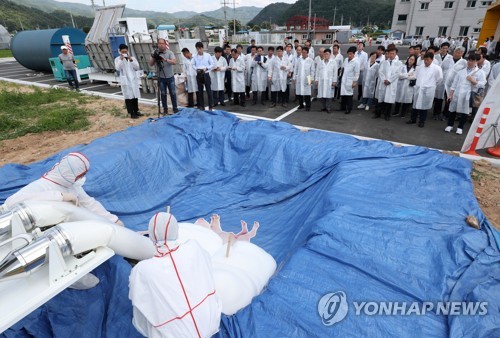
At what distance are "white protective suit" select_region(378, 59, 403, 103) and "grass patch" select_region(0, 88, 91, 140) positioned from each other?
7.24 m

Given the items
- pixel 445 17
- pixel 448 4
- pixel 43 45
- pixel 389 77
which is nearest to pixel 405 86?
pixel 389 77

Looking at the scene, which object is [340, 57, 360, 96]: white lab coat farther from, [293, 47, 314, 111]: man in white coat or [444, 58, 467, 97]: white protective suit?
[444, 58, 467, 97]: white protective suit

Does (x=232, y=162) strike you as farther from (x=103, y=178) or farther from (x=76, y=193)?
(x=76, y=193)

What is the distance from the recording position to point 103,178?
12.7ft

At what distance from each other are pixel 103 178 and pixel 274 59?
19.5ft

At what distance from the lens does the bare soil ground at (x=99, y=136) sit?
3.88 meters

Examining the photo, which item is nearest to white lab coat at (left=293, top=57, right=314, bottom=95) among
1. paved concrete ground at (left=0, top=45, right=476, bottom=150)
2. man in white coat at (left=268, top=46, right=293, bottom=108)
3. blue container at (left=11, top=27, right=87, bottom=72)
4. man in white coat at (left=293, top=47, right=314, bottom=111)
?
man in white coat at (left=293, top=47, right=314, bottom=111)

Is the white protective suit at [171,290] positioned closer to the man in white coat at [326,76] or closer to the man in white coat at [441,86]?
the man in white coat at [326,76]

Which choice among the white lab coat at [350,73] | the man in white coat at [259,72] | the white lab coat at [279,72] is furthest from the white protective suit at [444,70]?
the man in white coat at [259,72]

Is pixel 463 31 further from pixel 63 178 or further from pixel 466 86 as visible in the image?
pixel 63 178

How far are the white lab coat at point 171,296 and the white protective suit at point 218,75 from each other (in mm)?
7254

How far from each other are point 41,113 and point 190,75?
14.3 ft

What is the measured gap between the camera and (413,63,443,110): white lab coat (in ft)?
19.8

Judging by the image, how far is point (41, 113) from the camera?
8164 mm
